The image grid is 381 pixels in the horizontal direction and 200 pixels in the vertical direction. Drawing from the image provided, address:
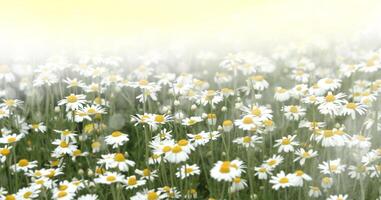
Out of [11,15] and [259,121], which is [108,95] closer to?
[259,121]

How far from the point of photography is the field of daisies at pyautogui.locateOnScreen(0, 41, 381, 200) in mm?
3855

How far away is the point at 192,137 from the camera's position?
4488 mm

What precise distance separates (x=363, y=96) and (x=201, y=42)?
4037mm

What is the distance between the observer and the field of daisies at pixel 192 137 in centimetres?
386

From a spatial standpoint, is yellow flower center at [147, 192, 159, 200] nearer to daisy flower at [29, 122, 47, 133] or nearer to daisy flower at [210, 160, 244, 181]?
daisy flower at [210, 160, 244, 181]

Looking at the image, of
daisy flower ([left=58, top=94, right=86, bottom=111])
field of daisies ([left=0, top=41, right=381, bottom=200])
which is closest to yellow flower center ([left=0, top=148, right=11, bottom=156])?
field of daisies ([left=0, top=41, right=381, bottom=200])

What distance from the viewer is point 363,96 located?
194 inches

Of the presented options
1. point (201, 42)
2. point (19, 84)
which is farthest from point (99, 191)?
point (201, 42)

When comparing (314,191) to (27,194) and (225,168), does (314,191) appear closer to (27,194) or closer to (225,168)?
(225,168)

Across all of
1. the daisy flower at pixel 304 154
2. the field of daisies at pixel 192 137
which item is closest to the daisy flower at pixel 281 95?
the field of daisies at pixel 192 137

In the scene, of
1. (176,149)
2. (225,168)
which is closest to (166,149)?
(176,149)

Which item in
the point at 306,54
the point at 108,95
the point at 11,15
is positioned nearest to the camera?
the point at 108,95

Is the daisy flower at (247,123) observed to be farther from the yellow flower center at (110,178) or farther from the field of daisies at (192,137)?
the yellow flower center at (110,178)

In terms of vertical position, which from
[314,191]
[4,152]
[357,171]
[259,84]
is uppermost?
[259,84]
